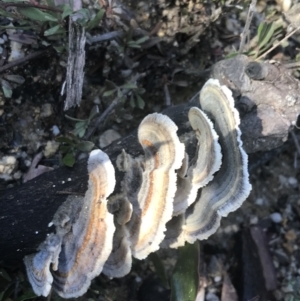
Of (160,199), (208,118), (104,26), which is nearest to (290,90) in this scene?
(208,118)

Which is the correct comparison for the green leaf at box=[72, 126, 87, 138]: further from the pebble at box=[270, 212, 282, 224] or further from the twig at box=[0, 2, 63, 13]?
the pebble at box=[270, 212, 282, 224]

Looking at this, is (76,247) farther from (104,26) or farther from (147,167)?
(104,26)

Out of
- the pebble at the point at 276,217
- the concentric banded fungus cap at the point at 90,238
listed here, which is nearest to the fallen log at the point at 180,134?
the concentric banded fungus cap at the point at 90,238

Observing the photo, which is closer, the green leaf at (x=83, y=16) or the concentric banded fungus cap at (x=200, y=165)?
the concentric banded fungus cap at (x=200, y=165)

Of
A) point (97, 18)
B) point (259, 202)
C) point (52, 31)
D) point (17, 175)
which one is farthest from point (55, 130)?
point (259, 202)

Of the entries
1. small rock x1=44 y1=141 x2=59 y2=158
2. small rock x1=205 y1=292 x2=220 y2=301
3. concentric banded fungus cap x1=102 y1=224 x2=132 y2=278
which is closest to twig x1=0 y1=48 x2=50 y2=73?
small rock x1=44 y1=141 x2=59 y2=158

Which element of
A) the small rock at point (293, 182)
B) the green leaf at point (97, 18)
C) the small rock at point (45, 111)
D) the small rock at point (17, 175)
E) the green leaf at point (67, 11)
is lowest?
the small rock at point (293, 182)

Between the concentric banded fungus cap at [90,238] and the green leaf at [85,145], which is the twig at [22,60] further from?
the concentric banded fungus cap at [90,238]
